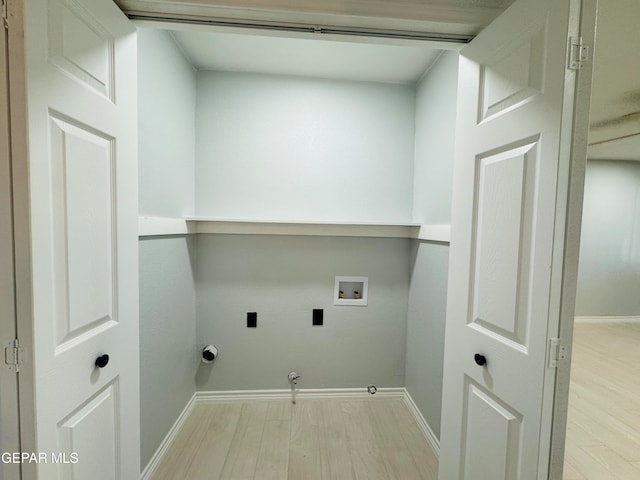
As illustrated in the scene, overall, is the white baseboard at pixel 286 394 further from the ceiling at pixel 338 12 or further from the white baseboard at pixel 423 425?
the ceiling at pixel 338 12

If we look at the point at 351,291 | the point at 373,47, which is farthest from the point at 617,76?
the point at 351,291

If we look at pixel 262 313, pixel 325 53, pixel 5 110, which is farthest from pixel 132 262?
pixel 325 53

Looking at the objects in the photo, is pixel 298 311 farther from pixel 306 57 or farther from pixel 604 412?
pixel 604 412

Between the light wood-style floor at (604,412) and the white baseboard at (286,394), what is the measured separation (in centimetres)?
108

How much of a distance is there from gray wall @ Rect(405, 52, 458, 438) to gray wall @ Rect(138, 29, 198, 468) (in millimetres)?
1627

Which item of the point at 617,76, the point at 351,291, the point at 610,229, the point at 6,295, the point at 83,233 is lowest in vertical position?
the point at 351,291

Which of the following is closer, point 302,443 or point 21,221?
point 21,221

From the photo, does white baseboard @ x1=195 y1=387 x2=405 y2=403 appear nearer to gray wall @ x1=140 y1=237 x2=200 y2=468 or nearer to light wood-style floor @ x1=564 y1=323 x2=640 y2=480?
gray wall @ x1=140 y1=237 x2=200 y2=468

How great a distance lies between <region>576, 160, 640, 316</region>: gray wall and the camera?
162 inches

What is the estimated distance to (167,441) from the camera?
66.6 inches

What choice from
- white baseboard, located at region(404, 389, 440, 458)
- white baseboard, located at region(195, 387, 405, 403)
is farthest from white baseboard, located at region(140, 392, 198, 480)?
white baseboard, located at region(404, 389, 440, 458)

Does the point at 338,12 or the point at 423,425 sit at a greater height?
the point at 338,12

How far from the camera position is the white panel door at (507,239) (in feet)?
2.56

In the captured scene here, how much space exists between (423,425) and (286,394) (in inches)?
39.3
